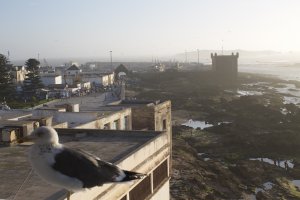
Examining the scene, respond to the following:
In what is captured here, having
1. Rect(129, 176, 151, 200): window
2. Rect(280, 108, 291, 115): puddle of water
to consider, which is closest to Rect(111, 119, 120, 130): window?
Rect(129, 176, 151, 200): window

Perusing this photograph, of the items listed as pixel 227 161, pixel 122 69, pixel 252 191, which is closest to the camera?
pixel 252 191

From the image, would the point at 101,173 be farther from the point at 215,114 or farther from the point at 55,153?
the point at 215,114

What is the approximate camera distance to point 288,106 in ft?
246

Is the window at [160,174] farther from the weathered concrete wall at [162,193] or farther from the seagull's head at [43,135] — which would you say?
the seagull's head at [43,135]

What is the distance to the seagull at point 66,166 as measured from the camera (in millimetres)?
6074

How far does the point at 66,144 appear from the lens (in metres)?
19.3

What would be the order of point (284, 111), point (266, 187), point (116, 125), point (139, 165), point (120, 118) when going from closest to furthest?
point (139, 165) → point (116, 125) → point (120, 118) → point (266, 187) → point (284, 111)

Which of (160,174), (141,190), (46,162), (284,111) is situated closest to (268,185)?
(160,174)

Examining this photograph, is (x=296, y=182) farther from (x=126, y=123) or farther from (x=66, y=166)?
(x=66, y=166)

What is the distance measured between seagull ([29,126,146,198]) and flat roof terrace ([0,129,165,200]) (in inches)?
181

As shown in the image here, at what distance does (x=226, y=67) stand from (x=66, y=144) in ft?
370

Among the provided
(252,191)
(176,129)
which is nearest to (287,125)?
(176,129)

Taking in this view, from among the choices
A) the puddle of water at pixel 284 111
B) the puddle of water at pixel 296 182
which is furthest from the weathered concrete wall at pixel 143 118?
the puddle of water at pixel 284 111

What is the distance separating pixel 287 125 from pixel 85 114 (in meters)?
38.8
